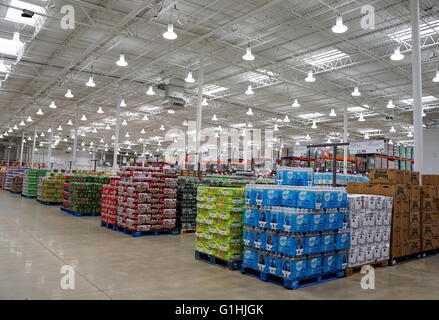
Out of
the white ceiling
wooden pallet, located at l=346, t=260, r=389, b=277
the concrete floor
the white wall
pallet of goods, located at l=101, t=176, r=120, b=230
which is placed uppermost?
the white ceiling

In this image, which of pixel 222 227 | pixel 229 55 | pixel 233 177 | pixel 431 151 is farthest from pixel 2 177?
pixel 431 151

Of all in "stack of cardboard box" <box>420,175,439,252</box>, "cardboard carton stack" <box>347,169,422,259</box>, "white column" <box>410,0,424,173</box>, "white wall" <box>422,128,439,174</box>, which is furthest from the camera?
"white wall" <box>422,128,439,174</box>

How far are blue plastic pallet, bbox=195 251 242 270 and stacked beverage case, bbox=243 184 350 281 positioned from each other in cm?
34

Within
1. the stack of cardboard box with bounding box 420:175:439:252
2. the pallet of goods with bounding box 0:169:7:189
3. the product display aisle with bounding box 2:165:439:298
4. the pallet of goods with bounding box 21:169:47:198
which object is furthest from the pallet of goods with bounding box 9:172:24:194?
the stack of cardboard box with bounding box 420:175:439:252

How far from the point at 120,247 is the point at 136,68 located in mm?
11254

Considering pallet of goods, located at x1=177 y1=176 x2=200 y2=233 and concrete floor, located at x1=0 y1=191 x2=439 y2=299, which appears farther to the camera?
pallet of goods, located at x1=177 y1=176 x2=200 y2=233

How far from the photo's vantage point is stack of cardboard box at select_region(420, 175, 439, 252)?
26.5ft

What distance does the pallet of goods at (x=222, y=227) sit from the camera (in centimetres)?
620

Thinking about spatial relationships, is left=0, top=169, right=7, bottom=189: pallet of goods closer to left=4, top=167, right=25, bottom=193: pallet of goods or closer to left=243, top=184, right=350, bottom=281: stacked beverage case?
left=4, top=167, right=25, bottom=193: pallet of goods

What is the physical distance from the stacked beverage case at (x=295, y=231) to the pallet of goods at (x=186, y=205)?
473cm

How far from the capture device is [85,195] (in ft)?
45.0

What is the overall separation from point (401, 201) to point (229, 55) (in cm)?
1062

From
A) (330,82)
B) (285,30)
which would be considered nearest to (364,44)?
(285,30)
